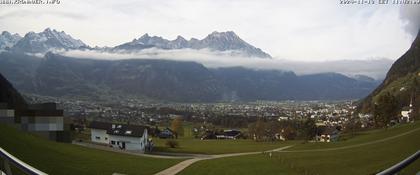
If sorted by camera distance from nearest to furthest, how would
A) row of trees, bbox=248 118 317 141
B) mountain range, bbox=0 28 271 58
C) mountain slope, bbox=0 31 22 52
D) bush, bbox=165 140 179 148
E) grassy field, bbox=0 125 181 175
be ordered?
grassy field, bbox=0 125 181 175 → mountain range, bbox=0 28 271 58 → mountain slope, bbox=0 31 22 52 → row of trees, bbox=248 118 317 141 → bush, bbox=165 140 179 148

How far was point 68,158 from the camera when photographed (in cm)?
798

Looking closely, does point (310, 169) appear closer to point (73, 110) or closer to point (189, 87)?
point (73, 110)

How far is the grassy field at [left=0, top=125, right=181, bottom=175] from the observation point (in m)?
7.39

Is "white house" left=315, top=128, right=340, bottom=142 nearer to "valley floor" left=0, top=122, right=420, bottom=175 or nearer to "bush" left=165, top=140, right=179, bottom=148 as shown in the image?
"valley floor" left=0, top=122, right=420, bottom=175

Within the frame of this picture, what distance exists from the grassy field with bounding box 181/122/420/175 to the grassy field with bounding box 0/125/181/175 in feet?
3.00

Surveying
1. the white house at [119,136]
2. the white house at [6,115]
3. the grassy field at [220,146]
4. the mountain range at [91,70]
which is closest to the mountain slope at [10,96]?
the mountain range at [91,70]

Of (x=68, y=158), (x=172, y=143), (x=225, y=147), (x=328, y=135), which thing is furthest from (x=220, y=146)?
(x=68, y=158)

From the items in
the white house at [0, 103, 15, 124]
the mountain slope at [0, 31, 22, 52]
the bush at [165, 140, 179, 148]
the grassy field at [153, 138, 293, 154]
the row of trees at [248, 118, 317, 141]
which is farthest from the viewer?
the bush at [165, 140, 179, 148]

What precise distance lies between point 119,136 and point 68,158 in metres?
1.29

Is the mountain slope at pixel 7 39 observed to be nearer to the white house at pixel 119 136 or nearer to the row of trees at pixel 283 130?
the white house at pixel 119 136

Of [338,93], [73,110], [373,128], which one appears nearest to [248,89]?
[338,93]

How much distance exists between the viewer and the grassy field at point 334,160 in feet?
20.7

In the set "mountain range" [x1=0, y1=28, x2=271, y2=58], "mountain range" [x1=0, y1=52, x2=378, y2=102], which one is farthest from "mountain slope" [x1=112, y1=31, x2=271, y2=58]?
"mountain range" [x1=0, y1=52, x2=378, y2=102]

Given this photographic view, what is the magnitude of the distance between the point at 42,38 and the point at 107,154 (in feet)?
10.1
